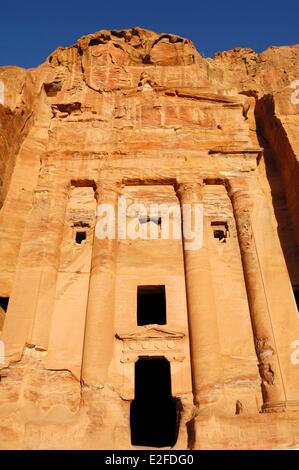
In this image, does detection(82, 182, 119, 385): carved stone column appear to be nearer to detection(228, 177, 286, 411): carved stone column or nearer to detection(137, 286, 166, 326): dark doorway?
detection(137, 286, 166, 326): dark doorway

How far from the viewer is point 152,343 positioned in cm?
998

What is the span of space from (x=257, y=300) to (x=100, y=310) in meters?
4.25

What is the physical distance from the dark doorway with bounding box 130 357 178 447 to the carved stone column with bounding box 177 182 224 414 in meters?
3.51

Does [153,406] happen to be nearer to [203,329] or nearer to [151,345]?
[151,345]

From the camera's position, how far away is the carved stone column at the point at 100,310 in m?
9.34

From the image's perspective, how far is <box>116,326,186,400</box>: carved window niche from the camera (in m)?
9.78

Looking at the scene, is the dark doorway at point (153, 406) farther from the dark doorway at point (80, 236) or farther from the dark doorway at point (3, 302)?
the dark doorway at point (3, 302)

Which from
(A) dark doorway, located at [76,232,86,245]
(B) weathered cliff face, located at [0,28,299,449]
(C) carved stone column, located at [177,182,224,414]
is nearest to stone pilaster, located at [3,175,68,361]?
(B) weathered cliff face, located at [0,28,299,449]

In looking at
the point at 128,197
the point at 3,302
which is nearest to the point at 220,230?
the point at 128,197

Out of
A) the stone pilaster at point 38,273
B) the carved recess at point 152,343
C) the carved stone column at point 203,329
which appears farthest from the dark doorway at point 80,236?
the carved recess at point 152,343

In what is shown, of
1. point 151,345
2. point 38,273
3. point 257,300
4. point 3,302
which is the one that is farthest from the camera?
point 3,302

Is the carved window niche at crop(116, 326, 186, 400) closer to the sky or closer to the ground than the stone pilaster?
closer to the ground
